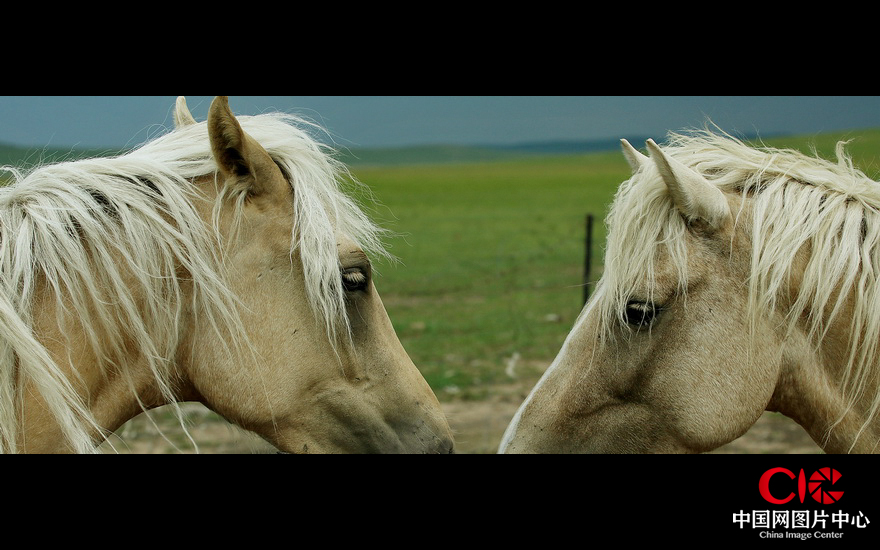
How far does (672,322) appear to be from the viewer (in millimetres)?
2422

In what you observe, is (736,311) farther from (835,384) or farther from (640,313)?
(835,384)

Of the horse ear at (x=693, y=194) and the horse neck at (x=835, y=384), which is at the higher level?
the horse ear at (x=693, y=194)

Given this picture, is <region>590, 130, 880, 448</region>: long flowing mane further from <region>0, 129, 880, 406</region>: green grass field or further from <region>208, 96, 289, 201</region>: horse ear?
<region>208, 96, 289, 201</region>: horse ear

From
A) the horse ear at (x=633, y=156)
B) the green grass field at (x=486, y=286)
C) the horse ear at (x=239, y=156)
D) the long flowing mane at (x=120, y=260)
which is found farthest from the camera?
the green grass field at (x=486, y=286)

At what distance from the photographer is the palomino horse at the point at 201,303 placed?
85.0 inches

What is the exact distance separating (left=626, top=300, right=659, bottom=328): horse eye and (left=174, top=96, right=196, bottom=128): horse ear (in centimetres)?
195

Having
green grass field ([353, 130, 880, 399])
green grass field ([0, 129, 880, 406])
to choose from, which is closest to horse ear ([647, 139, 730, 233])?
green grass field ([353, 130, 880, 399])

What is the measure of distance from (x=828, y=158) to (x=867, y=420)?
1097mm

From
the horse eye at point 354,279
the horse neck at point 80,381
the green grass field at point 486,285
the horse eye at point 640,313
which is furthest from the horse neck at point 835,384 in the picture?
the horse neck at point 80,381

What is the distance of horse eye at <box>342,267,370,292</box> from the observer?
2467mm

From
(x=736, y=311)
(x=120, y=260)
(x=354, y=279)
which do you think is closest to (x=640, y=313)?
(x=736, y=311)

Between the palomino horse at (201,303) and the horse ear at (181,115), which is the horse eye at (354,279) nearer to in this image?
the palomino horse at (201,303)

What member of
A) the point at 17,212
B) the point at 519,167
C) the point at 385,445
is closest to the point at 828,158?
the point at 385,445

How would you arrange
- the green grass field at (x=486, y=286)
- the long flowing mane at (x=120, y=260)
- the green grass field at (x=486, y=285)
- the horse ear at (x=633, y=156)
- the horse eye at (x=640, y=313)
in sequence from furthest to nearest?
the green grass field at (x=486, y=286), the green grass field at (x=486, y=285), the horse ear at (x=633, y=156), the horse eye at (x=640, y=313), the long flowing mane at (x=120, y=260)
